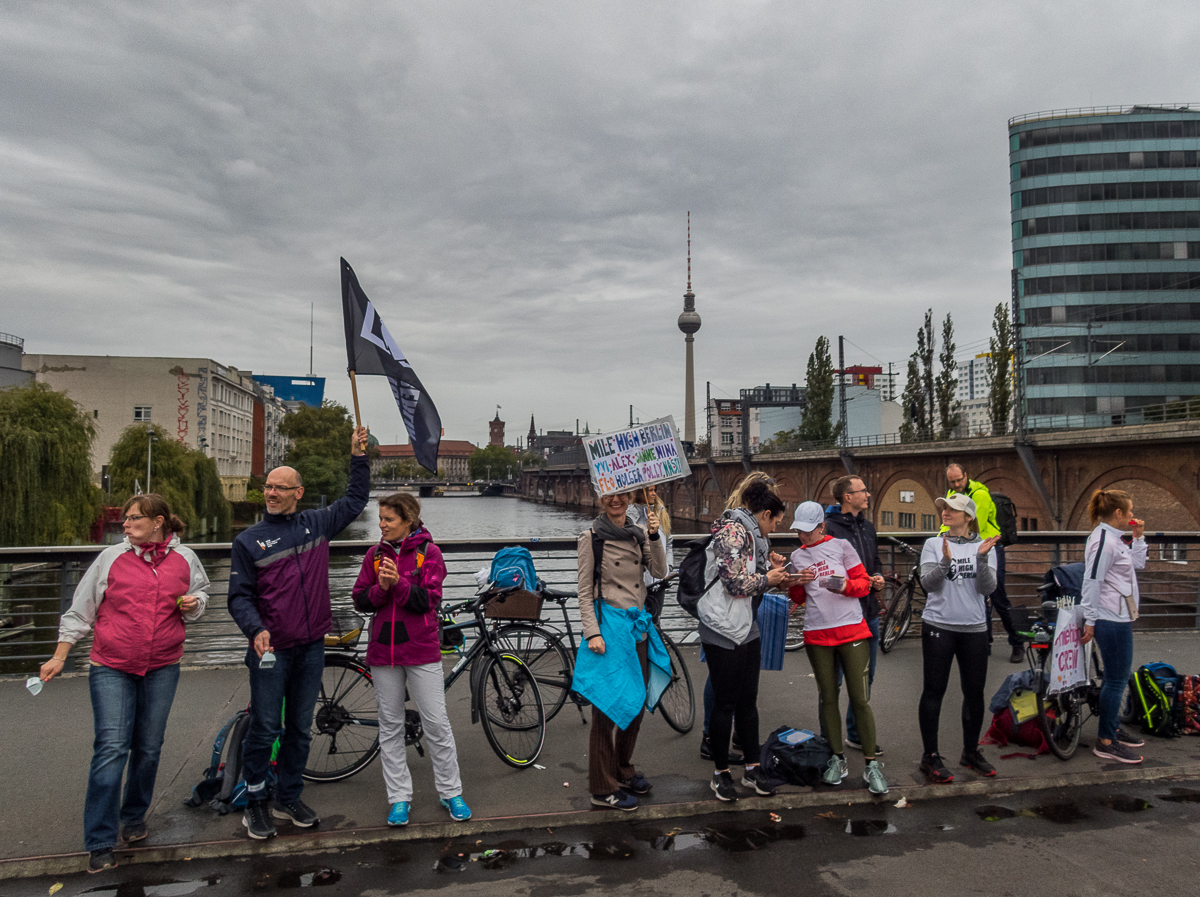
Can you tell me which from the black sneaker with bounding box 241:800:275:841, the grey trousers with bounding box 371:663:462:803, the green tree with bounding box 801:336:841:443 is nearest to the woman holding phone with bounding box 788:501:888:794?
the grey trousers with bounding box 371:663:462:803

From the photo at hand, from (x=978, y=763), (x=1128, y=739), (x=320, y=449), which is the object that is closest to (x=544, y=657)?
(x=978, y=763)

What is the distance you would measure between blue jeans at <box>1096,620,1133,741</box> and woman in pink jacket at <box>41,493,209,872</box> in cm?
546

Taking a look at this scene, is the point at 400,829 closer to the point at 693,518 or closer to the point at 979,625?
the point at 979,625

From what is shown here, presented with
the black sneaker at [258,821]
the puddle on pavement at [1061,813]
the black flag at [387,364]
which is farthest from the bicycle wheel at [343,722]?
the puddle on pavement at [1061,813]

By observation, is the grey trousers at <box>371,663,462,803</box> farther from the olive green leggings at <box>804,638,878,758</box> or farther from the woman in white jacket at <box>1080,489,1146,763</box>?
the woman in white jacket at <box>1080,489,1146,763</box>

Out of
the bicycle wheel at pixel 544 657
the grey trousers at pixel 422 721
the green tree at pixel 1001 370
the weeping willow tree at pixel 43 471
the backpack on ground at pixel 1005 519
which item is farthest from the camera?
the green tree at pixel 1001 370

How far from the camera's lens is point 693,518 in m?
81.2

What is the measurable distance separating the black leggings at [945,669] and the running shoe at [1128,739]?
4.50 ft

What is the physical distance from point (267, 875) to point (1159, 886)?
13.3 ft

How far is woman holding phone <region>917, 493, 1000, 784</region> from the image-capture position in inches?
184

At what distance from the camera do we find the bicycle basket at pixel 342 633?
4.68 meters

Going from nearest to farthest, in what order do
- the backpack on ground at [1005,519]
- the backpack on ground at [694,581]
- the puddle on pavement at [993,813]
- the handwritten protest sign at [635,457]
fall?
the puddle on pavement at [993,813] < the backpack on ground at [694,581] < the handwritten protest sign at [635,457] < the backpack on ground at [1005,519]

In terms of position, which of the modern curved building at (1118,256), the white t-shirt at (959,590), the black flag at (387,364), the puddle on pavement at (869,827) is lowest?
the puddle on pavement at (869,827)

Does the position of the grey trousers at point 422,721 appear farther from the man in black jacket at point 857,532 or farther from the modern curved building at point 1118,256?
the modern curved building at point 1118,256
